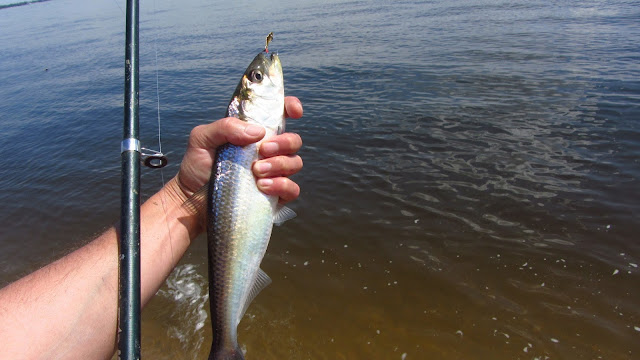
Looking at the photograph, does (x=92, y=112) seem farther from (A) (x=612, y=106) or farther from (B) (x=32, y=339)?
(A) (x=612, y=106)

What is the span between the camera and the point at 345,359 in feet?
14.4

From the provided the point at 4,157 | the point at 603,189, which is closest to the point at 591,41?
the point at 603,189

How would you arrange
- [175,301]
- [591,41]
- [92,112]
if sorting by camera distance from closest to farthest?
1. [175,301]
2. [92,112]
3. [591,41]

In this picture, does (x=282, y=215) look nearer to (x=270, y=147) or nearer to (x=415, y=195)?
(x=270, y=147)

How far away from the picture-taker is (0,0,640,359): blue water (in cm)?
473

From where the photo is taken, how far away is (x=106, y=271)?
2.43 m

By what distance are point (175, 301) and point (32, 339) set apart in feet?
11.3

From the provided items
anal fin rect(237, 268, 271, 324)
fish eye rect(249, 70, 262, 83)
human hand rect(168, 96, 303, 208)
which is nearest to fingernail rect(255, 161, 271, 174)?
human hand rect(168, 96, 303, 208)

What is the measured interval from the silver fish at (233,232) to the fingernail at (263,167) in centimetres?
5

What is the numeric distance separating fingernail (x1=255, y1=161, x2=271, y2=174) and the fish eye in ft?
1.91

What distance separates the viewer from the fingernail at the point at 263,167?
8.34 ft

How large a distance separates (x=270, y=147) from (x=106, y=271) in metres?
1.32

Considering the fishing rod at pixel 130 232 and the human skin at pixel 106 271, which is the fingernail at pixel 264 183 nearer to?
the human skin at pixel 106 271

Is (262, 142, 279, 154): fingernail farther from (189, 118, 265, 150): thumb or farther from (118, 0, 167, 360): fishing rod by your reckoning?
(118, 0, 167, 360): fishing rod
